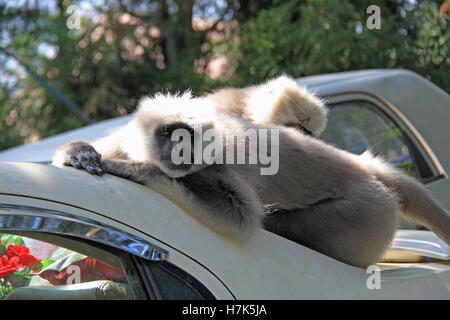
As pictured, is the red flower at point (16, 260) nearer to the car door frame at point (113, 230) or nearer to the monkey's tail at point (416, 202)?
the car door frame at point (113, 230)

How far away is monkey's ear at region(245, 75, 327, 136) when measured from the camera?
11.0 feet

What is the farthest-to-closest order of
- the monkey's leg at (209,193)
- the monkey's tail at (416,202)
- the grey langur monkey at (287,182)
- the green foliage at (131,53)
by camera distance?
the green foliage at (131,53) → the monkey's tail at (416,202) → the grey langur monkey at (287,182) → the monkey's leg at (209,193)

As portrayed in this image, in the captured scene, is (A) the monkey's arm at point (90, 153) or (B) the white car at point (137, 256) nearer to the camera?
(B) the white car at point (137, 256)

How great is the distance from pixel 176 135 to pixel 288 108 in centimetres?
118

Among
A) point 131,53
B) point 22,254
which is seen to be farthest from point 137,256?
point 131,53

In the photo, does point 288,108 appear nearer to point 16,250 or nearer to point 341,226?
A: point 341,226

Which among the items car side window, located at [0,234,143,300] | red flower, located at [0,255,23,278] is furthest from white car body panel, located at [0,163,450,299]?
red flower, located at [0,255,23,278]

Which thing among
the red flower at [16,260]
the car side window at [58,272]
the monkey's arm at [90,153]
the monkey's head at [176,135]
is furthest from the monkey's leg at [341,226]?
the red flower at [16,260]

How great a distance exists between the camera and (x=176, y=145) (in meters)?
2.29

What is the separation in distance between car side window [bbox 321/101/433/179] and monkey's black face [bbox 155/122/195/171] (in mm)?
2113

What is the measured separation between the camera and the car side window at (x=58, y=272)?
1738mm

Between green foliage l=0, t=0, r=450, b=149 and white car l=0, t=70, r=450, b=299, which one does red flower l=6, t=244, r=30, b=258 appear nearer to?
white car l=0, t=70, r=450, b=299
